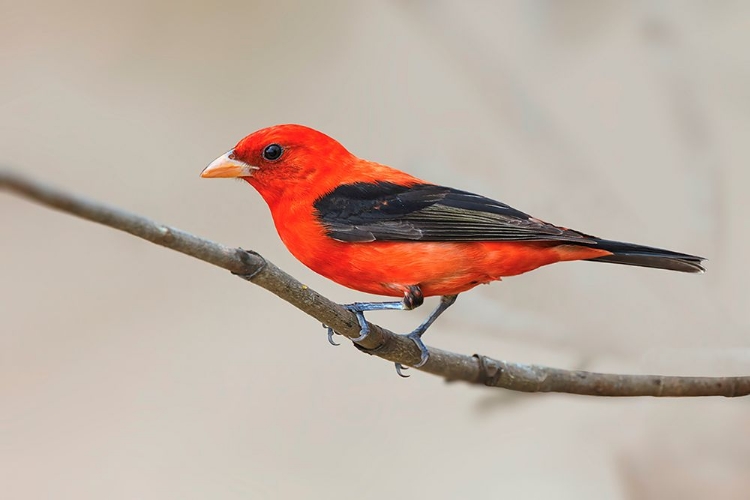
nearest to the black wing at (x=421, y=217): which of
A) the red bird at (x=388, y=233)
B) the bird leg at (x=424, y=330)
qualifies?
the red bird at (x=388, y=233)

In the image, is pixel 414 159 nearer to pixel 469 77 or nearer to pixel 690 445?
pixel 469 77

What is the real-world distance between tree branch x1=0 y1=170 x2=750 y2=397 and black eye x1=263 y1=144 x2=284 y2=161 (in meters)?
0.54

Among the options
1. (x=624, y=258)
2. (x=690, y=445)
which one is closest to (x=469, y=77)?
(x=624, y=258)

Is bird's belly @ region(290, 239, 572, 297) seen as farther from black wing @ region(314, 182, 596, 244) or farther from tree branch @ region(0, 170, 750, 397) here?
tree branch @ region(0, 170, 750, 397)

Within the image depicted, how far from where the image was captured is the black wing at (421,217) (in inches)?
75.9

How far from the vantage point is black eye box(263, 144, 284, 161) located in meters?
1.97

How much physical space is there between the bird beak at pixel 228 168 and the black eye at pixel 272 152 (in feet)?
0.14

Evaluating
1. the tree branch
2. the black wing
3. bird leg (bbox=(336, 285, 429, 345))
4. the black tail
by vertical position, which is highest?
the black wing

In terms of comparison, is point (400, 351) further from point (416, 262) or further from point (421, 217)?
point (421, 217)

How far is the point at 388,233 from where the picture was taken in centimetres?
200

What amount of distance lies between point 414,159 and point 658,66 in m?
1.01

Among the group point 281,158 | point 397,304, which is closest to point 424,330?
point 397,304

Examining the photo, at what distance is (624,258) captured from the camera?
6.08ft

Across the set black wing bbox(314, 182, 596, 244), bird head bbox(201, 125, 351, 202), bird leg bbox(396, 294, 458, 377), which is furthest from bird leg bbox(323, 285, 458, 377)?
bird head bbox(201, 125, 351, 202)
